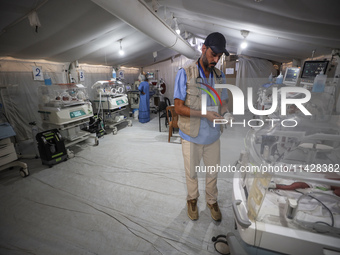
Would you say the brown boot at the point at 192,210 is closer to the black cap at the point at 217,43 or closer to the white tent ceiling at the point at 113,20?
the black cap at the point at 217,43

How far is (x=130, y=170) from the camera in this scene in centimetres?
279

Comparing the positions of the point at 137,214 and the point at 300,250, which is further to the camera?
the point at 137,214

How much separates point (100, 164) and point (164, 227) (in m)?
1.86

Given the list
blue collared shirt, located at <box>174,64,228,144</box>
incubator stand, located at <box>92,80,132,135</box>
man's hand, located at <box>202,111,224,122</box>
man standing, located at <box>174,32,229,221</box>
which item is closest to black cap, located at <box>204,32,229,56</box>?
man standing, located at <box>174,32,229,221</box>

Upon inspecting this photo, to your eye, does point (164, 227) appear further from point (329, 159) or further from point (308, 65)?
point (308, 65)

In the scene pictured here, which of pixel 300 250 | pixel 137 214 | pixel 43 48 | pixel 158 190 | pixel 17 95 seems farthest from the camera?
pixel 17 95

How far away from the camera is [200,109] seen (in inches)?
60.1

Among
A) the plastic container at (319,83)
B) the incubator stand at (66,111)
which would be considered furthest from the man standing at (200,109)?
the incubator stand at (66,111)

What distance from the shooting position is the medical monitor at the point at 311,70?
2257 millimetres

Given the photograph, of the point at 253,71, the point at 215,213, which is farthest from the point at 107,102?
the point at 253,71

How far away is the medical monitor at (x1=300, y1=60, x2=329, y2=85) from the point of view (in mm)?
2257

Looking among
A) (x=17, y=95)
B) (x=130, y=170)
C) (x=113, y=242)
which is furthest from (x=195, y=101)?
(x=17, y=95)

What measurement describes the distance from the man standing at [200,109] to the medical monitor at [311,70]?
1.71 m

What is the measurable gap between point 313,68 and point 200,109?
215 cm
